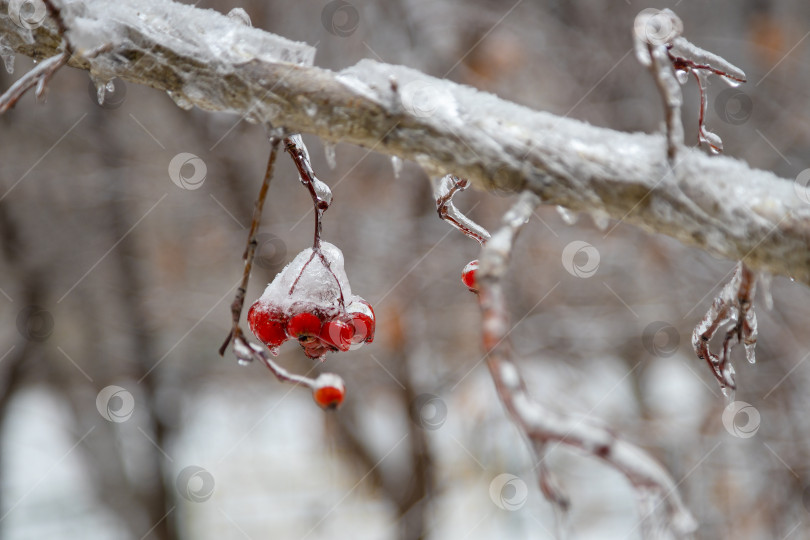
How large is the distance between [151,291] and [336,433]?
4.83ft

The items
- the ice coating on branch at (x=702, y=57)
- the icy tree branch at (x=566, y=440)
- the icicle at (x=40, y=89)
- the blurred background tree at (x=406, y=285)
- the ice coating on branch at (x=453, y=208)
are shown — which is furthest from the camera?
the blurred background tree at (x=406, y=285)

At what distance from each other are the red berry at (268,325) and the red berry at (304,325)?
28mm

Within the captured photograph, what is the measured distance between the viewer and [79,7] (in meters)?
0.88

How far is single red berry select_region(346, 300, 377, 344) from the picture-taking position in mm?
1191

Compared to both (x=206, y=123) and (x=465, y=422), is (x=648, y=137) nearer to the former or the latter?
(x=206, y=123)

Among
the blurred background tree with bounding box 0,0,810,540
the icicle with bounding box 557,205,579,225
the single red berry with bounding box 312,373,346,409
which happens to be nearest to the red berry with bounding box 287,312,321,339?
the single red berry with bounding box 312,373,346,409

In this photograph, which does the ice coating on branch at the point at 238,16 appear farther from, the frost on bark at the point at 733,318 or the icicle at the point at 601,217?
the frost on bark at the point at 733,318

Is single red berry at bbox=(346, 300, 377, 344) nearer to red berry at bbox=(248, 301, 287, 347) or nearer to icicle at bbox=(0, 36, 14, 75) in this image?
red berry at bbox=(248, 301, 287, 347)

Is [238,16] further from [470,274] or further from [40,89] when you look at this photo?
[470,274]

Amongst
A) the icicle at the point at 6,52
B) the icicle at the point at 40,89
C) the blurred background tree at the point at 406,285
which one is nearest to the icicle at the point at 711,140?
the icicle at the point at 40,89

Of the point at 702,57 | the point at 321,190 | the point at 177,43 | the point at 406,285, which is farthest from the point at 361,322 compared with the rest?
the point at 406,285

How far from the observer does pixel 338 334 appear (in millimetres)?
1154

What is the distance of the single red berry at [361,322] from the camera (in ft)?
3.91

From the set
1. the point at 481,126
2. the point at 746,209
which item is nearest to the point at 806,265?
the point at 746,209
